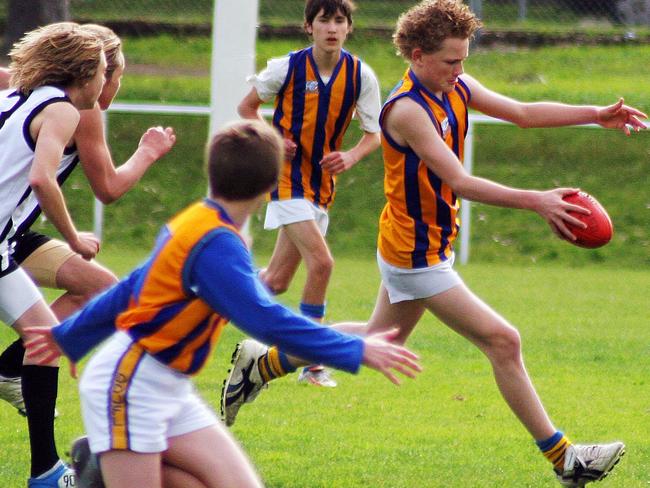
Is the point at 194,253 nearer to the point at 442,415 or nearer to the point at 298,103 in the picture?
the point at 442,415

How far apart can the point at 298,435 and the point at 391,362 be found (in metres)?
2.65

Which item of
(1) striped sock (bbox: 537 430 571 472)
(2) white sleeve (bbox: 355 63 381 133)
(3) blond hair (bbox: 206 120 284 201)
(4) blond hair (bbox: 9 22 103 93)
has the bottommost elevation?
(1) striped sock (bbox: 537 430 571 472)

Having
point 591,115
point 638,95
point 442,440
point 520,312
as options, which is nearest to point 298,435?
point 442,440

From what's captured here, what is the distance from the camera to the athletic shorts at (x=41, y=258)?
17.8 feet

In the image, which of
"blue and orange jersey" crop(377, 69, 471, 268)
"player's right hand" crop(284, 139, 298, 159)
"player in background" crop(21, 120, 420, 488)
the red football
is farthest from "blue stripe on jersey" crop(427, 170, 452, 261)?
"player's right hand" crop(284, 139, 298, 159)

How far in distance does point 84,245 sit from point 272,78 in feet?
9.68

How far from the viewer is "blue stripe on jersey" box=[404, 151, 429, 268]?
208 inches

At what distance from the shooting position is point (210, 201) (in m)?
3.66

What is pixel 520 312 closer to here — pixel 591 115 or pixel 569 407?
pixel 569 407

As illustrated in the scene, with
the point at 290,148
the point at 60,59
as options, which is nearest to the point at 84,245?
the point at 60,59

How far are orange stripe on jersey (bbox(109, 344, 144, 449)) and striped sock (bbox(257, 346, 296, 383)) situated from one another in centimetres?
232

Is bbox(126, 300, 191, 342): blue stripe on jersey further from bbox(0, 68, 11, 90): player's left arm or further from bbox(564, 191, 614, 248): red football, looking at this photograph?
bbox(0, 68, 11, 90): player's left arm

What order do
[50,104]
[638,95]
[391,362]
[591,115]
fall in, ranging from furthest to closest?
[638,95], [591,115], [50,104], [391,362]

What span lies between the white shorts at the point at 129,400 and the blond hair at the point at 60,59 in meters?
1.51
